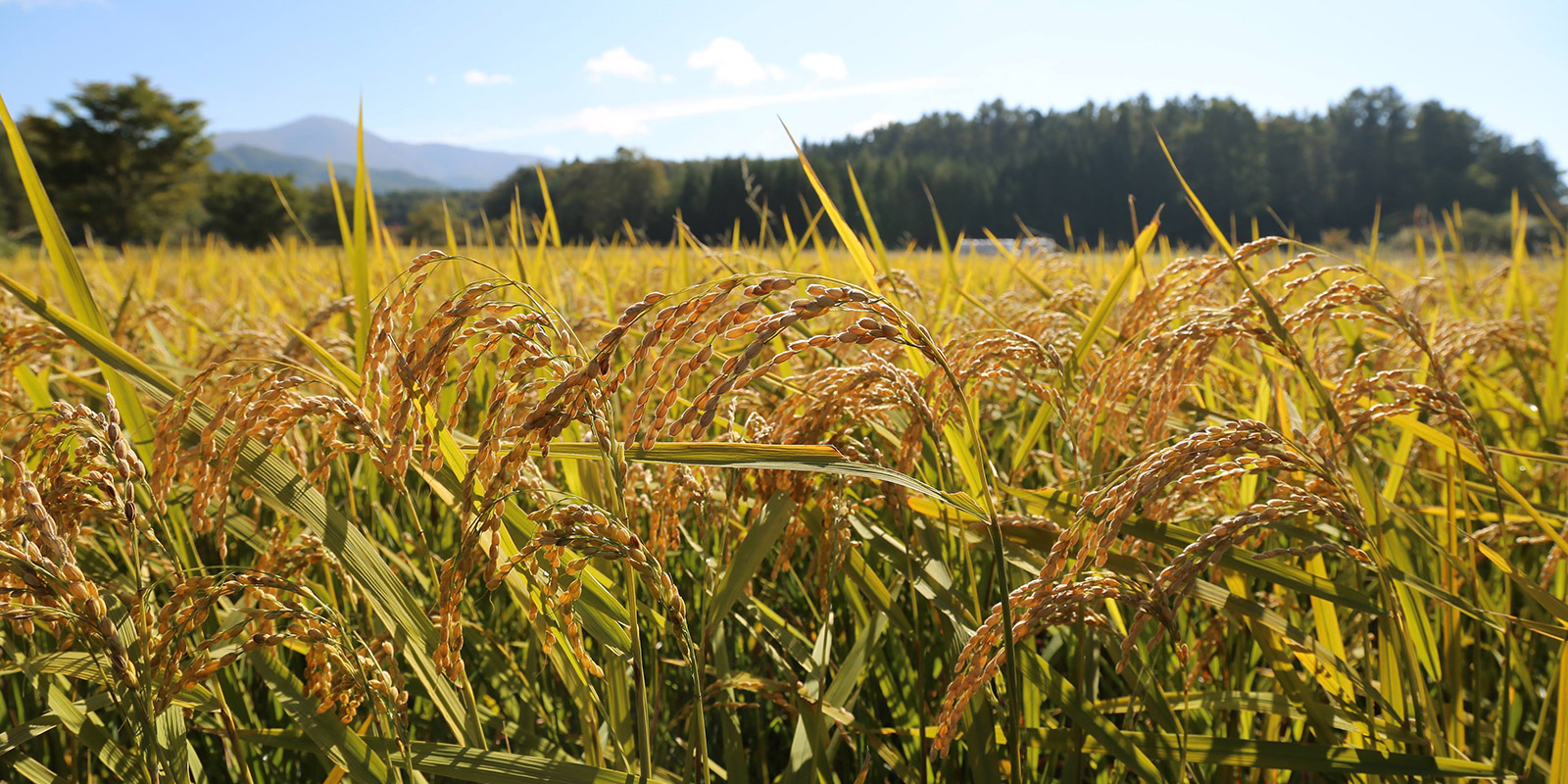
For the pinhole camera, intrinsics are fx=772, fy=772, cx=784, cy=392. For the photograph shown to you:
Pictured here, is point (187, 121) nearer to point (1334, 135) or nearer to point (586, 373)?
point (586, 373)

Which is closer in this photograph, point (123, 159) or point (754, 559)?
point (754, 559)

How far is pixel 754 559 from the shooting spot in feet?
3.18

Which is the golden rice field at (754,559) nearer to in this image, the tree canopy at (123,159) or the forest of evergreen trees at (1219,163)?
the forest of evergreen trees at (1219,163)

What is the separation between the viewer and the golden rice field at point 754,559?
0.67m

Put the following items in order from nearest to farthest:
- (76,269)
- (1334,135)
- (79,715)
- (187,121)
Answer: (79,715) → (76,269) → (187,121) → (1334,135)

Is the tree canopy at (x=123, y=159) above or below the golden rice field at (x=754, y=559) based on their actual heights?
above

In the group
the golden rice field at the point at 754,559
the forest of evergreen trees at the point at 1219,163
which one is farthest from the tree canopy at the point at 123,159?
the golden rice field at the point at 754,559

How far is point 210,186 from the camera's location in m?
46.1

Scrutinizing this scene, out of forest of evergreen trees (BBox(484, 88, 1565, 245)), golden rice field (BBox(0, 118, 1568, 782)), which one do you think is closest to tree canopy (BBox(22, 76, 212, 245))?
forest of evergreen trees (BBox(484, 88, 1565, 245))

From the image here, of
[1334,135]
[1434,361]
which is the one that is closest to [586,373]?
[1434,361]

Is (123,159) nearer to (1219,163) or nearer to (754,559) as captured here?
(754,559)

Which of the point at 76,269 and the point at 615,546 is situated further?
the point at 76,269

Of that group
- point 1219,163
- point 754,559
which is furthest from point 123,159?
point 1219,163

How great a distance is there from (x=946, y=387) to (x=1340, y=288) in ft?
1.79
